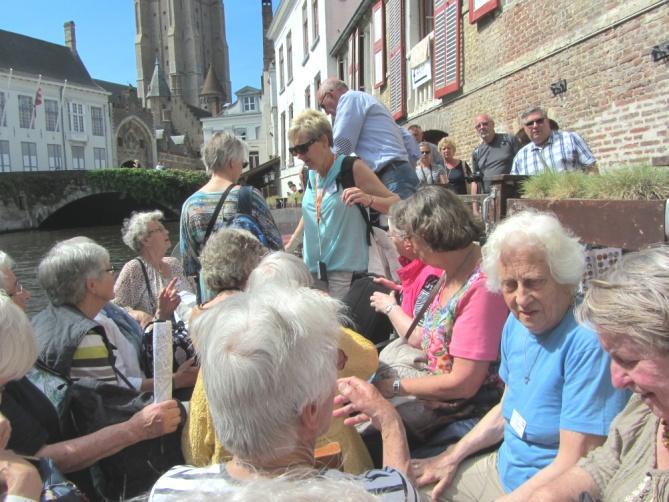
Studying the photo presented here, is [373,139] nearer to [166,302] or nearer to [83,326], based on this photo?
[166,302]

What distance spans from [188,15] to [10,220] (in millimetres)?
51907

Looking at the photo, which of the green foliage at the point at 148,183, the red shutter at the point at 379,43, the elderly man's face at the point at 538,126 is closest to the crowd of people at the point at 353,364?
the elderly man's face at the point at 538,126

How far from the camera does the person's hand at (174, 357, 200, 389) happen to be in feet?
8.66

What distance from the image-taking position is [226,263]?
2.50 m

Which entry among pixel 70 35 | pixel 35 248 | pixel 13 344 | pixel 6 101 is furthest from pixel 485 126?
pixel 70 35

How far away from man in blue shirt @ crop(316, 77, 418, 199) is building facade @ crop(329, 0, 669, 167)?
157cm

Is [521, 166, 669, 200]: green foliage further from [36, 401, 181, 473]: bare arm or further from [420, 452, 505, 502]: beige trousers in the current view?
[36, 401, 181, 473]: bare arm

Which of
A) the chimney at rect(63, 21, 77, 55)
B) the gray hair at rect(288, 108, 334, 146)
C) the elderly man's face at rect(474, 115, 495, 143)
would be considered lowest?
the gray hair at rect(288, 108, 334, 146)

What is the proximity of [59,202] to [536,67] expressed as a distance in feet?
99.9

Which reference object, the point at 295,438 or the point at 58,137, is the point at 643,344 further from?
the point at 58,137

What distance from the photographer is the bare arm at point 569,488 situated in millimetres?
1528

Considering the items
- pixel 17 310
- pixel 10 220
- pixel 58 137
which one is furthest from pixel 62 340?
pixel 58 137

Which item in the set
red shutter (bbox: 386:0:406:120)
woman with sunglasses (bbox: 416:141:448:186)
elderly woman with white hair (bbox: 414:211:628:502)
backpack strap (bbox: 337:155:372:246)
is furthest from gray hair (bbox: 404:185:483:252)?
red shutter (bbox: 386:0:406:120)

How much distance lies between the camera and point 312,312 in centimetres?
128
